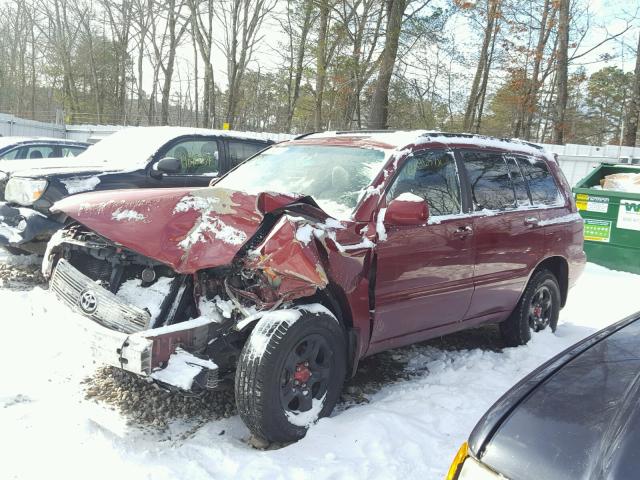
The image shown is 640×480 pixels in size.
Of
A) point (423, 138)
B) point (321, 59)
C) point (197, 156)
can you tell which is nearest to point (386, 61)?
point (321, 59)

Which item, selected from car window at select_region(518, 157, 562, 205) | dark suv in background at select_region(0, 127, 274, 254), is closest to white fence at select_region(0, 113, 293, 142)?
dark suv in background at select_region(0, 127, 274, 254)

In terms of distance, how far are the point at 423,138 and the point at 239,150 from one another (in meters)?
4.08

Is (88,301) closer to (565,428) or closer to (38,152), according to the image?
(565,428)

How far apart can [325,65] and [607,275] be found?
618 inches

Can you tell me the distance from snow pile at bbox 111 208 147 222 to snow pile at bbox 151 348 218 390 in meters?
0.76

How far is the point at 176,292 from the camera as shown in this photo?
2.94 meters

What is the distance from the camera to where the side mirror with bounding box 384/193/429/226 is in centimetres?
319

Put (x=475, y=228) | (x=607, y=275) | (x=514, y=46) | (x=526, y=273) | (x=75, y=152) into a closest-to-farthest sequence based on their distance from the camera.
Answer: (x=475, y=228) → (x=526, y=273) → (x=607, y=275) → (x=75, y=152) → (x=514, y=46)

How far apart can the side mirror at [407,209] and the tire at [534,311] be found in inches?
81.7

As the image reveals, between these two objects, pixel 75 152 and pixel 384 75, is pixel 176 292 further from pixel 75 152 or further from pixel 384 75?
pixel 384 75

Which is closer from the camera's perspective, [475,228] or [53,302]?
[53,302]

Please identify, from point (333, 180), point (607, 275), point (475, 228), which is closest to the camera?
point (333, 180)

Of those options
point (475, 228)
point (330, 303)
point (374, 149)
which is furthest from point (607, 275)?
point (330, 303)

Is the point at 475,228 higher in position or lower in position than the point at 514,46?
lower
